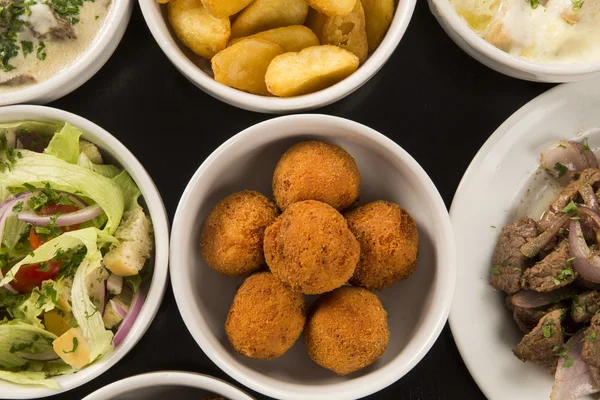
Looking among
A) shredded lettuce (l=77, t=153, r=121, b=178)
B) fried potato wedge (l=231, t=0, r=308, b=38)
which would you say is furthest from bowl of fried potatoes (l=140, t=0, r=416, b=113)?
shredded lettuce (l=77, t=153, r=121, b=178)

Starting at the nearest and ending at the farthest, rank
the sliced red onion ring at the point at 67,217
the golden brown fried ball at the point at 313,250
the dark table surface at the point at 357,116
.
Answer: the golden brown fried ball at the point at 313,250, the sliced red onion ring at the point at 67,217, the dark table surface at the point at 357,116

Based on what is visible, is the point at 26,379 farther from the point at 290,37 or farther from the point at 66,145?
the point at 290,37

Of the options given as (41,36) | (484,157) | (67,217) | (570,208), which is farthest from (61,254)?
(570,208)

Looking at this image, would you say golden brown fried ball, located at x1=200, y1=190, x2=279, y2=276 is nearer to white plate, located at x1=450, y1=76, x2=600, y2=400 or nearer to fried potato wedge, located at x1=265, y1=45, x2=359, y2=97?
fried potato wedge, located at x1=265, y1=45, x2=359, y2=97

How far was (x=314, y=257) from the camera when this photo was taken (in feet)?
3.45

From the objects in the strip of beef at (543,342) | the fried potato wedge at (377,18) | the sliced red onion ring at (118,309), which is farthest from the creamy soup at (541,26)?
the sliced red onion ring at (118,309)

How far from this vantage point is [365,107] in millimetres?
1407

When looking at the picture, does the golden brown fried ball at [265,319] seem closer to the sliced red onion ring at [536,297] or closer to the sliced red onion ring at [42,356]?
the sliced red onion ring at [42,356]

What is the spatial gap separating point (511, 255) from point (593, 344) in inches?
9.2

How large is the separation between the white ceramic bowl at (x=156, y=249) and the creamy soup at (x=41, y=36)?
0.29ft

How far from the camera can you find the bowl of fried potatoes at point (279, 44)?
1137 millimetres

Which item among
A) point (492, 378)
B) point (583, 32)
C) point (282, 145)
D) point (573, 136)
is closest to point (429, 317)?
point (492, 378)

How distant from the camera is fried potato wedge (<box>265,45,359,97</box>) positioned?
1.12 metres

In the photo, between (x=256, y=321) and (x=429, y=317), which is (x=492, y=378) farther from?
(x=256, y=321)
